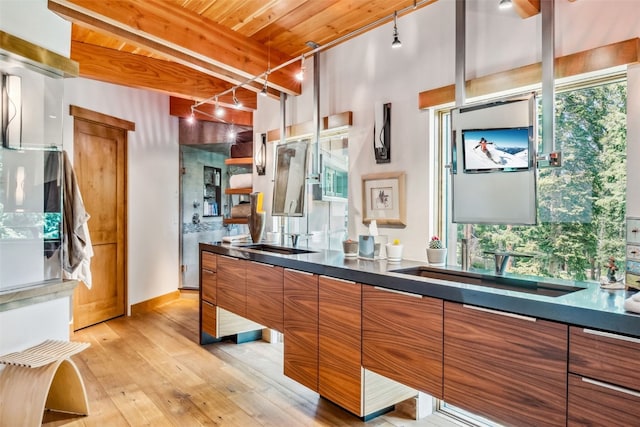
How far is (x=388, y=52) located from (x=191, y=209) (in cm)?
386

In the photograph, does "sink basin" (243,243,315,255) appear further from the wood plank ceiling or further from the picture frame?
the wood plank ceiling

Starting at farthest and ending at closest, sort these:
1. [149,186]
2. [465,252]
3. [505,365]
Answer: [149,186] → [465,252] → [505,365]

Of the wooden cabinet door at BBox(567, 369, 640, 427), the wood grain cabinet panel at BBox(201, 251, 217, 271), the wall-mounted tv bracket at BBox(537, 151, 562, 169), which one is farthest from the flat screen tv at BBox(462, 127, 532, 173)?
the wood grain cabinet panel at BBox(201, 251, 217, 271)

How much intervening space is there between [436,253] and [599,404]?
1154mm

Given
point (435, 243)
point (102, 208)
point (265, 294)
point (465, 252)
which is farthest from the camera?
point (102, 208)

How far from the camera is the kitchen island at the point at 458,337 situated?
54.2 inches

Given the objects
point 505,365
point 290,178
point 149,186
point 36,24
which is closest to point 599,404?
point 505,365

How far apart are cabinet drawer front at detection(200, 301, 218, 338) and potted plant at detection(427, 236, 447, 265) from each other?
2.10 meters

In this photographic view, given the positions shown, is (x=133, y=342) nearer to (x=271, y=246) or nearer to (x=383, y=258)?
(x=271, y=246)

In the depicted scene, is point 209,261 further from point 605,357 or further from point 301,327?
point 605,357

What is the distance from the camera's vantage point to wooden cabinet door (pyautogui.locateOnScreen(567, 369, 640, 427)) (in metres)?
1.30

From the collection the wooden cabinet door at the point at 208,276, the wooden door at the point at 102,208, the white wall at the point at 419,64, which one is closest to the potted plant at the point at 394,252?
the white wall at the point at 419,64

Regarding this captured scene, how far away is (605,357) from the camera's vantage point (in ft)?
4.42

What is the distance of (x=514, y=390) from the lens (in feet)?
5.18
